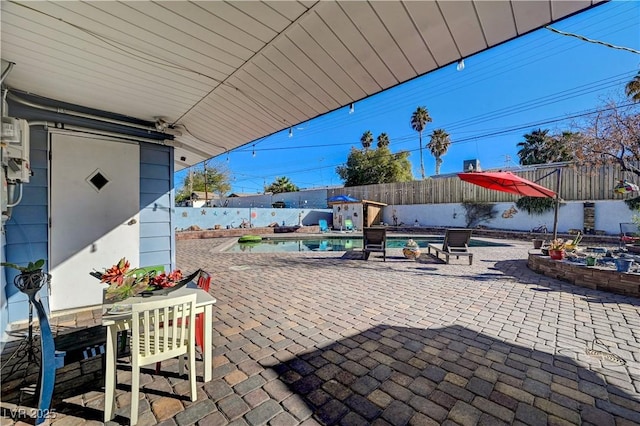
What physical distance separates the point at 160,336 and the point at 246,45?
2.32 metres

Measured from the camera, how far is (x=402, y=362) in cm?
235

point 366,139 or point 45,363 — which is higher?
point 366,139

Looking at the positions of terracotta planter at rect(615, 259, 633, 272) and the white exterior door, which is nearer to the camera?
the white exterior door

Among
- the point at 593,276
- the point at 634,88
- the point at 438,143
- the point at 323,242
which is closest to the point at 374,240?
the point at 593,276

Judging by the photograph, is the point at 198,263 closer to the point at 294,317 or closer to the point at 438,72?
the point at 294,317

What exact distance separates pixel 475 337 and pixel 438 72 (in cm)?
277

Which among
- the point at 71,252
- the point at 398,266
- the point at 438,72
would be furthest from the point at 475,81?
the point at 71,252

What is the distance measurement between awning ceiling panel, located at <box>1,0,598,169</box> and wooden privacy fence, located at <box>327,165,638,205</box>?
667 centimetres

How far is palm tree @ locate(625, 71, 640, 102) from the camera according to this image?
8.77 meters

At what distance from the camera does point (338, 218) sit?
1820cm

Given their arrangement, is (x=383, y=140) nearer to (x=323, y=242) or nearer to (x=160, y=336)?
(x=323, y=242)

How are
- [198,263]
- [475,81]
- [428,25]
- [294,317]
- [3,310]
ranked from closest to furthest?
[428,25] < [3,310] < [294,317] < [198,263] < [475,81]

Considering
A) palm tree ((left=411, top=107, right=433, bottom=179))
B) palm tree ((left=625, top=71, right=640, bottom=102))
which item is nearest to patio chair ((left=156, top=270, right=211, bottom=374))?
palm tree ((left=625, top=71, right=640, bottom=102))

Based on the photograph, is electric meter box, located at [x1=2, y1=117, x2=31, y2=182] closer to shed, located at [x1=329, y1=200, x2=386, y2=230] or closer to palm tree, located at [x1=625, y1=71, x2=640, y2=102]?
palm tree, located at [x1=625, y1=71, x2=640, y2=102]
